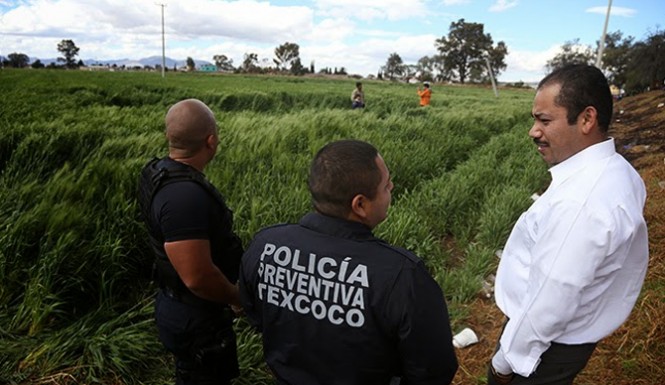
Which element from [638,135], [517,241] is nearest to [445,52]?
[638,135]

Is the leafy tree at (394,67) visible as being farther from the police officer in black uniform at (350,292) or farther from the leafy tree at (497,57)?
the police officer in black uniform at (350,292)

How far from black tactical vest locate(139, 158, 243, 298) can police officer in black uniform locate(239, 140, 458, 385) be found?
0.60 meters

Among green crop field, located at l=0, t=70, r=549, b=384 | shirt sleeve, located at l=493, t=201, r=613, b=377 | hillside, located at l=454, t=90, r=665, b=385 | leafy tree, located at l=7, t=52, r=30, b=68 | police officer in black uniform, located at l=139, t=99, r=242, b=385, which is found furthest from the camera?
leafy tree, located at l=7, t=52, r=30, b=68

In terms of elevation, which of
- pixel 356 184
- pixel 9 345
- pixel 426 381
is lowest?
pixel 9 345

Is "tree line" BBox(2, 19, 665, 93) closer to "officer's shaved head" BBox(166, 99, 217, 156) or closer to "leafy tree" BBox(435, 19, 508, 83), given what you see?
"leafy tree" BBox(435, 19, 508, 83)

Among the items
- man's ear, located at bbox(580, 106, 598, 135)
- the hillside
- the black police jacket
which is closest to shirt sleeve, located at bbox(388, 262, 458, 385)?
the black police jacket

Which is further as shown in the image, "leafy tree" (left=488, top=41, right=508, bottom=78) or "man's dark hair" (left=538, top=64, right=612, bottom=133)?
"leafy tree" (left=488, top=41, right=508, bottom=78)

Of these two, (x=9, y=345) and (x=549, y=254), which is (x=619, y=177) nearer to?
(x=549, y=254)

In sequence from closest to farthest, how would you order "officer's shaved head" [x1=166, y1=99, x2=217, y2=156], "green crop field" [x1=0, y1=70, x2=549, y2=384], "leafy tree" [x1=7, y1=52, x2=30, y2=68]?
"officer's shaved head" [x1=166, y1=99, x2=217, y2=156]
"green crop field" [x1=0, y1=70, x2=549, y2=384]
"leafy tree" [x1=7, y1=52, x2=30, y2=68]

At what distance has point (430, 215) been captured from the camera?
4.94 m

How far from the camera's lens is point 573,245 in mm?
1339

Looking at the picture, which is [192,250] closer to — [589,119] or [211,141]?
[211,141]

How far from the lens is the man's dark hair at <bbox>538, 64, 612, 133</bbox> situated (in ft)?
Answer: 4.92

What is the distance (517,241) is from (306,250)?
0.89 meters
